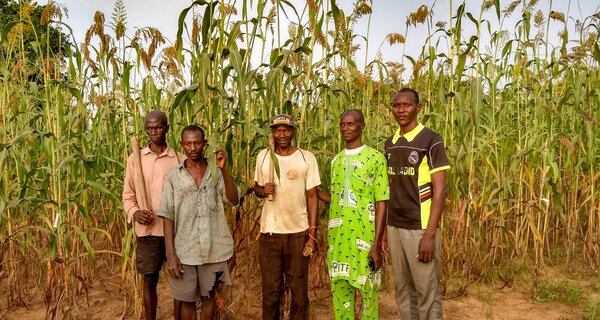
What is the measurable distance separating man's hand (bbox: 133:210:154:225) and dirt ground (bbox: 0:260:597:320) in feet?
2.83

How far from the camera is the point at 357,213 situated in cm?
283

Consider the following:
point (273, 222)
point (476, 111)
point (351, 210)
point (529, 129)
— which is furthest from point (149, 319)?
point (529, 129)

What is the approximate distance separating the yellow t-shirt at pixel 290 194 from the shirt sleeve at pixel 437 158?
71 cm

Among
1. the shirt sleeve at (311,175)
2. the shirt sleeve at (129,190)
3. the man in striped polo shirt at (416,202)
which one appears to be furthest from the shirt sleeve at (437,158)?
the shirt sleeve at (129,190)

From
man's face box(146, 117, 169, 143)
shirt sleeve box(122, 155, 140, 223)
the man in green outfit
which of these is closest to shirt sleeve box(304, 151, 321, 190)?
the man in green outfit

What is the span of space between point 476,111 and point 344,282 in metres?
1.52

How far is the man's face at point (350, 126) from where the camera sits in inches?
110

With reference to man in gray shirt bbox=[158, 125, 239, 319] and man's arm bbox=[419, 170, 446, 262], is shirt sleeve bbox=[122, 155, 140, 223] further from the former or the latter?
man's arm bbox=[419, 170, 446, 262]

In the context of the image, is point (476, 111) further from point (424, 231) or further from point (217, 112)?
point (217, 112)

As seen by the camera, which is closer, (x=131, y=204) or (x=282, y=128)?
(x=282, y=128)

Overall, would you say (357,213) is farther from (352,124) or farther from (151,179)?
(151,179)

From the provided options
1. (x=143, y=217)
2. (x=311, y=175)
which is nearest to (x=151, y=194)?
(x=143, y=217)

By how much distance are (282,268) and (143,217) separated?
95 centimetres

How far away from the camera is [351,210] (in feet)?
9.30
